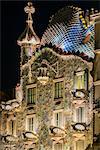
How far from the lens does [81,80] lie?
12.5 meters

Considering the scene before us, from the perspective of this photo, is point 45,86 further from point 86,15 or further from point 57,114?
point 86,15

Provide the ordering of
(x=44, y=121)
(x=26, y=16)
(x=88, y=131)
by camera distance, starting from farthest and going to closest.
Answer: (x=26, y=16)
(x=44, y=121)
(x=88, y=131)

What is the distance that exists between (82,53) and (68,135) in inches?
63.3

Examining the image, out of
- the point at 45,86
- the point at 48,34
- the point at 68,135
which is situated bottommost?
the point at 68,135

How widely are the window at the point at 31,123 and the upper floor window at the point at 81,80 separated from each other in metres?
1.32

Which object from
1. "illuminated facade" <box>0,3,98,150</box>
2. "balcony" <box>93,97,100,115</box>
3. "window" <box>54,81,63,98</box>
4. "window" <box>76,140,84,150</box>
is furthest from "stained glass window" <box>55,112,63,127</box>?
"balcony" <box>93,97,100,115</box>

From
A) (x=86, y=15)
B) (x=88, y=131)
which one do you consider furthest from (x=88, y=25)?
(x=88, y=131)

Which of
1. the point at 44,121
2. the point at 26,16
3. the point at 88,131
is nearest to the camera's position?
the point at 88,131

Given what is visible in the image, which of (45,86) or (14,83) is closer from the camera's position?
(45,86)

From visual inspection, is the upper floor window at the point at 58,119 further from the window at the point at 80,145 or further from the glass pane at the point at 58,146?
the window at the point at 80,145

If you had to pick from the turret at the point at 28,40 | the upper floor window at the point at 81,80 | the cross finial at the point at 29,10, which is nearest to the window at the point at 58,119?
the upper floor window at the point at 81,80

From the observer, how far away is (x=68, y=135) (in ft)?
41.0

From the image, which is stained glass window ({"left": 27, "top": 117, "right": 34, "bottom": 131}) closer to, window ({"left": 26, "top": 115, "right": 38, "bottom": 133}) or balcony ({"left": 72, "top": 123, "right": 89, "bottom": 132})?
window ({"left": 26, "top": 115, "right": 38, "bottom": 133})

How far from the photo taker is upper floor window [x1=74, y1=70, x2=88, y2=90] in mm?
12430
